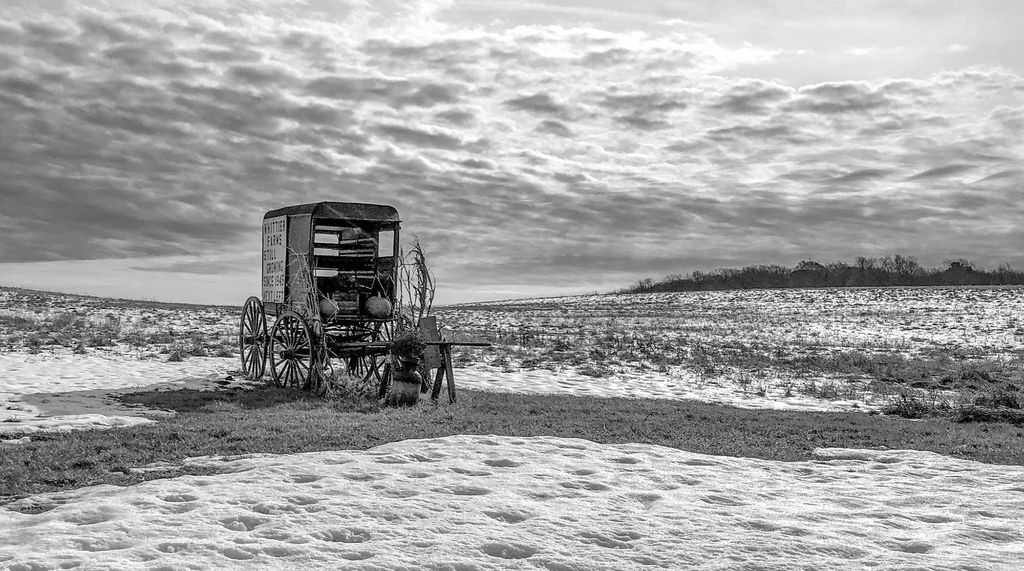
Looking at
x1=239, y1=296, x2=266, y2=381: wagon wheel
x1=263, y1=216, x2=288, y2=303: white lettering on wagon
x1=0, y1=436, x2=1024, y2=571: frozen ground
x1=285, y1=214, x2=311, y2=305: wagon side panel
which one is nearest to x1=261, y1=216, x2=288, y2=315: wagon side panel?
x1=263, y1=216, x2=288, y2=303: white lettering on wagon

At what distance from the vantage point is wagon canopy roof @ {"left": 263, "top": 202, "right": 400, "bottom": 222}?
1591 cm

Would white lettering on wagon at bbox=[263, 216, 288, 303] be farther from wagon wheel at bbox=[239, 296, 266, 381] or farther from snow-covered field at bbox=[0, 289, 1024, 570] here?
snow-covered field at bbox=[0, 289, 1024, 570]

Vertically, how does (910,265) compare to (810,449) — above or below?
above

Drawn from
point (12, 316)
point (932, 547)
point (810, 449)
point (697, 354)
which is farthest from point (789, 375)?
point (12, 316)

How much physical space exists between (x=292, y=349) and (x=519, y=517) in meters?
10.3

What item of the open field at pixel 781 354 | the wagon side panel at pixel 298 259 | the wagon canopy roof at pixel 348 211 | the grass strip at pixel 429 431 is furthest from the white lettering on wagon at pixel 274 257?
the open field at pixel 781 354

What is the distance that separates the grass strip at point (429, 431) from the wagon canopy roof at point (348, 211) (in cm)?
357

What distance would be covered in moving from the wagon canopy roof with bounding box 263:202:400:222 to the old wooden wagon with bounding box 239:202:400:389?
0.06 ft

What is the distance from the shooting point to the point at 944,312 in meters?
41.2

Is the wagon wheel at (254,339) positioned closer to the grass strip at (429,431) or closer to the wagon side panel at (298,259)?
the wagon side panel at (298,259)

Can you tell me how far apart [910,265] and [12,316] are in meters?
77.9

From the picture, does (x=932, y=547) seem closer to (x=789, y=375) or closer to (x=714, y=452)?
(x=714, y=452)

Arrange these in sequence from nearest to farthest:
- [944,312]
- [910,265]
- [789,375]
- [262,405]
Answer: [262,405] → [789,375] → [944,312] → [910,265]

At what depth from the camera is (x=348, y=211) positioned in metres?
16.2
